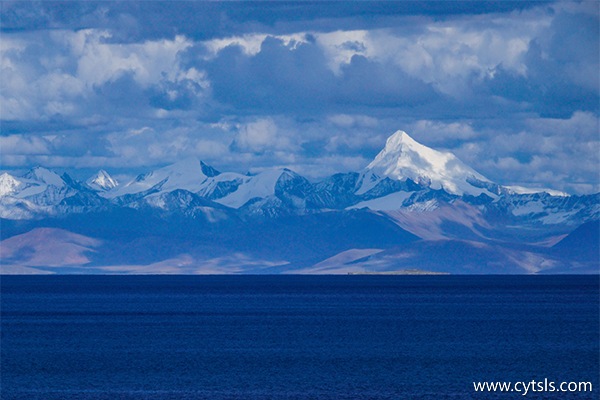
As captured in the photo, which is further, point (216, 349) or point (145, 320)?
point (145, 320)

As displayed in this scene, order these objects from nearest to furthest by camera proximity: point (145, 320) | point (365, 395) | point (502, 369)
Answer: point (365, 395), point (502, 369), point (145, 320)

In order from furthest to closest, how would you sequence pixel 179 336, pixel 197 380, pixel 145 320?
pixel 145 320
pixel 179 336
pixel 197 380

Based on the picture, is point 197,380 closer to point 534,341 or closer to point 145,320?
point 534,341

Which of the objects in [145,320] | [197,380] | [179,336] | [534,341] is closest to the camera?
[197,380]

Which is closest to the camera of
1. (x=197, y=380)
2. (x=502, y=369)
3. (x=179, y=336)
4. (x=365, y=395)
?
(x=365, y=395)

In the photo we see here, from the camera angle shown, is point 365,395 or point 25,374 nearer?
point 365,395

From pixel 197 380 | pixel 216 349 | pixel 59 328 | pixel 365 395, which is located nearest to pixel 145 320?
pixel 59 328

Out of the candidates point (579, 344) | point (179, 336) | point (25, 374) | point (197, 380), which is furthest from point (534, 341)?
point (25, 374)

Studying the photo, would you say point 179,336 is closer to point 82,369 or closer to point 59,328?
point 59,328

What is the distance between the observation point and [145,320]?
188 metres

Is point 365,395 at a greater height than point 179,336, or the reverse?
point 179,336

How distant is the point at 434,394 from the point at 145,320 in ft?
336

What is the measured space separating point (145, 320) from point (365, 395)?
101 m

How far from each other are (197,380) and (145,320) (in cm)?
8821
